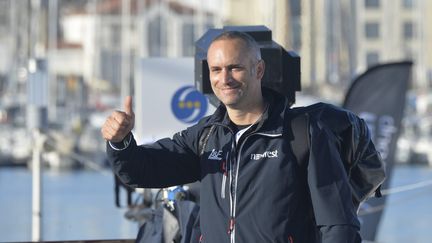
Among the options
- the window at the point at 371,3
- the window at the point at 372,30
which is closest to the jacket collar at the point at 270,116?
the window at the point at 371,3

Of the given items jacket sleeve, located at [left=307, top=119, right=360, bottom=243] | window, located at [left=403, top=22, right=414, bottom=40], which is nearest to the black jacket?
jacket sleeve, located at [left=307, top=119, right=360, bottom=243]

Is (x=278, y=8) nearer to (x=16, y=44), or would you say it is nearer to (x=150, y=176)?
(x=150, y=176)

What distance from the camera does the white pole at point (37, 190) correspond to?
9586mm

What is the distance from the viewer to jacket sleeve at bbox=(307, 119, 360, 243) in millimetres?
3723

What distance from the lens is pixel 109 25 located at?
77750 millimetres

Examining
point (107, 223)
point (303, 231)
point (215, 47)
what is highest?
point (215, 47)

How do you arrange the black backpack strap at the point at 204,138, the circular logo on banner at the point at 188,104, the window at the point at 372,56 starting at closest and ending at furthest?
1. the black backpack strap at the point at 204,138
2. the circular logo on banner at the point at 188,104
3. the window at the point at 372,56

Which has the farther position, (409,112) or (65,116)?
(409,112)

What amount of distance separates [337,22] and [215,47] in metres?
40.5

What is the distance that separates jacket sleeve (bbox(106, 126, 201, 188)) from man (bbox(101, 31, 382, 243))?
167mm

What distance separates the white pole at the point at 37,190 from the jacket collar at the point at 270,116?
5653 mm

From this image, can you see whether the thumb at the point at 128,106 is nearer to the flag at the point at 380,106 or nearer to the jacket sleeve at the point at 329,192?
the jacket sleeve at the point at 329,192

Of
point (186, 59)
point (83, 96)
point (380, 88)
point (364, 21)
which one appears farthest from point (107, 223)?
point (364, 21)

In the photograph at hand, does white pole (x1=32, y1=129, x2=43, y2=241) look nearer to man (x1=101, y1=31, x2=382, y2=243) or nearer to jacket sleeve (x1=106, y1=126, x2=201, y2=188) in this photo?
jacket sleeve (x1=106, y1=126, x2=201, y2=188)
